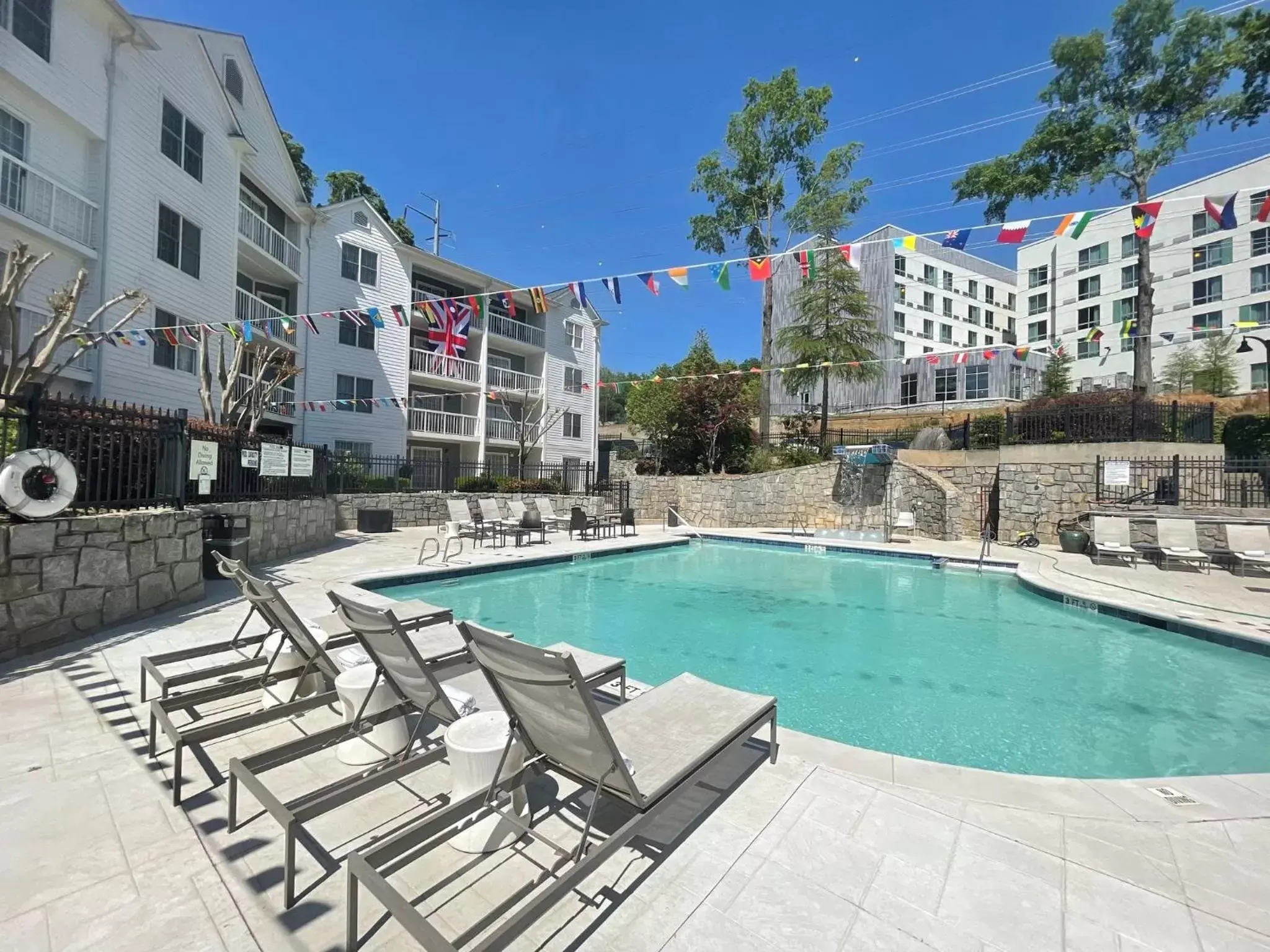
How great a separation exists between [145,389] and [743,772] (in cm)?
1505

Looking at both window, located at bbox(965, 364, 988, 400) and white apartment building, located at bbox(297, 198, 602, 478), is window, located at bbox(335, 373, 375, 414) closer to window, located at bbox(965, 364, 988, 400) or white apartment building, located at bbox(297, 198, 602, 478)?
white apartment building, located at bbox(297, 198, 602, 478)

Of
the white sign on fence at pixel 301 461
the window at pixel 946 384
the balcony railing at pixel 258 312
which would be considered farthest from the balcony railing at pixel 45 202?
the window at pixel 946 384

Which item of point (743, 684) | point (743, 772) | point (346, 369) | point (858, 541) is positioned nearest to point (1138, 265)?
point (858, 541)

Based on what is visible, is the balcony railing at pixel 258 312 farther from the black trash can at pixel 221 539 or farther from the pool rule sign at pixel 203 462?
the black trash can at pixel 221 539

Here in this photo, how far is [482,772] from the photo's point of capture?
225cm

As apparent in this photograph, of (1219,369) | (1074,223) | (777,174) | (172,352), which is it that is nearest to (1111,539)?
(1074,223)

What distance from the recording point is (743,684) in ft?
17.1

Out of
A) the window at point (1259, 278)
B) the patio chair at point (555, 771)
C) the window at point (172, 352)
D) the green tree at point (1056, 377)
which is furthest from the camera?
the window at point (1259, 278)

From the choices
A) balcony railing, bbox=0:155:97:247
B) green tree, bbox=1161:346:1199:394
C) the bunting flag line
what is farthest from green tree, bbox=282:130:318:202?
green tree, bbox=1161:346:1199:394

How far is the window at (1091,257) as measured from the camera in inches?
1362

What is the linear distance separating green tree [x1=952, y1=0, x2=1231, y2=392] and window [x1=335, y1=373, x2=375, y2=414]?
2101 centimetres

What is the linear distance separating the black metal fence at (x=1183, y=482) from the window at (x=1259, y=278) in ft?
85.3

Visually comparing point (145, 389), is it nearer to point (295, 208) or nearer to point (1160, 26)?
point (295, 208)

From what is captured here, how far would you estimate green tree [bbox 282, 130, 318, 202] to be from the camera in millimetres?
25636
